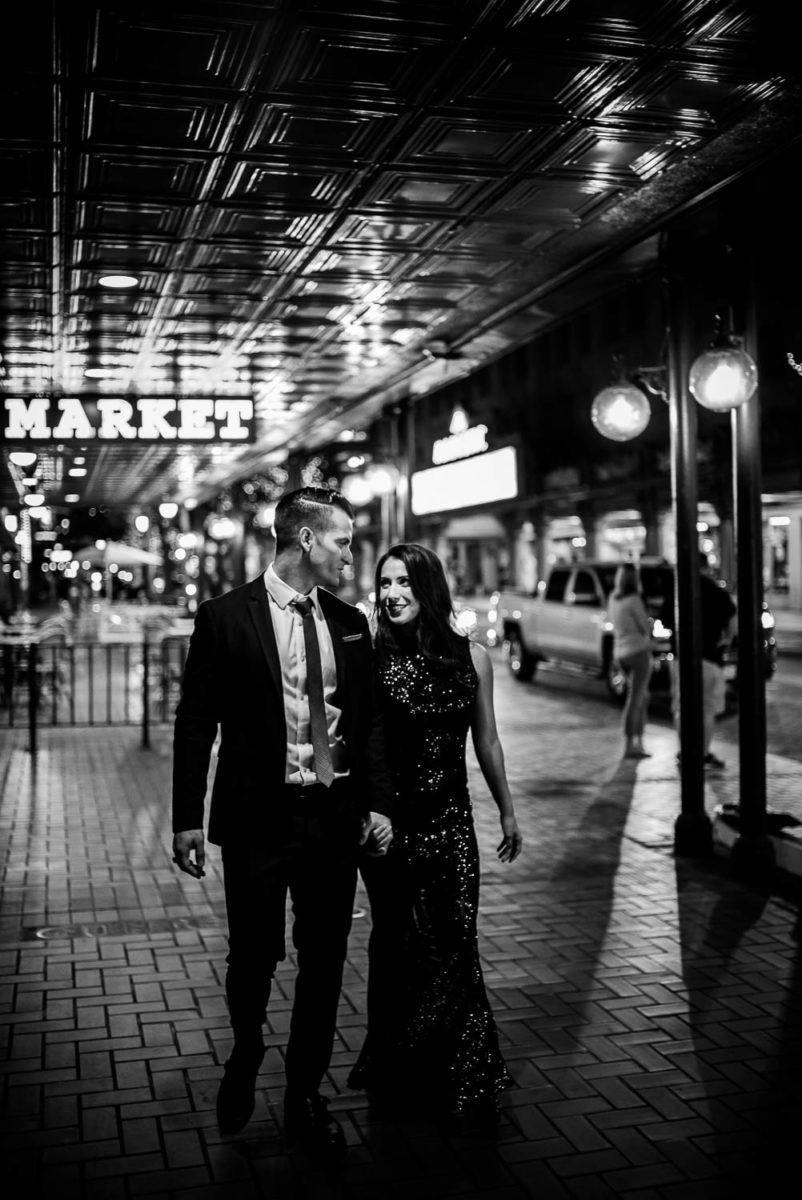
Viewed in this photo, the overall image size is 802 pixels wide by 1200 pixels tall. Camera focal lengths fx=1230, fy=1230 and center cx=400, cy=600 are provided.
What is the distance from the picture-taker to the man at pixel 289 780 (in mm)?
3994

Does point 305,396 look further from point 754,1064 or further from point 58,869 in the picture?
point 754,1064

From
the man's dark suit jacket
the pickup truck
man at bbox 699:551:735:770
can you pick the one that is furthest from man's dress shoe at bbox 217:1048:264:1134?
the pickup truck

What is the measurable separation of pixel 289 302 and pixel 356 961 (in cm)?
590

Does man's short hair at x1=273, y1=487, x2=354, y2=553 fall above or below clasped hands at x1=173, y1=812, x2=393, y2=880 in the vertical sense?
above

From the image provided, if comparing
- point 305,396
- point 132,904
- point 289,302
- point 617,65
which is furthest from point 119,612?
point 617,65

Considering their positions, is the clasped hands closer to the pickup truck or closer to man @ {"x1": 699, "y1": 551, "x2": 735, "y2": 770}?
man @ {"x1": 699, "y1": 551, "x2": 735, "y2": 770}

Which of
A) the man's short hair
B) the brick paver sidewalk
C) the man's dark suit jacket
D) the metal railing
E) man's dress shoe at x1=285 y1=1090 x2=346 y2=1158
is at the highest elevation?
the man's short hair

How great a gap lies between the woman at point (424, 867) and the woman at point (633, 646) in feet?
26.7

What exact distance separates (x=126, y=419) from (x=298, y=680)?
7.90m

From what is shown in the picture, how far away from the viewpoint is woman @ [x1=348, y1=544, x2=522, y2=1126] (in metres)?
4.38

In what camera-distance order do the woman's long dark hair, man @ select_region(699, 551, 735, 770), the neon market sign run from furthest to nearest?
the neon market sign < man @ select_region(699, 551, 735, 770) < the woman's long dark hair

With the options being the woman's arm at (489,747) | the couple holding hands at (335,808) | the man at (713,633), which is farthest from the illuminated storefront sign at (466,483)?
the couple holding hands at (335,808)

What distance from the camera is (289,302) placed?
1014 centimetres

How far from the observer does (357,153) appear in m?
6.49
